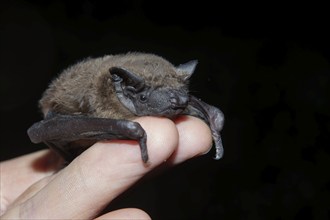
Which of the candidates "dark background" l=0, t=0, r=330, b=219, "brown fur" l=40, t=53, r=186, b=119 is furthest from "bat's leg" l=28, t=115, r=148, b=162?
"dark background" l=0, t=0, r=330, b=219

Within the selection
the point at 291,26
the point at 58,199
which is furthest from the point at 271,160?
the point at 58,199

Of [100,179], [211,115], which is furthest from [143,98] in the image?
[100,179]

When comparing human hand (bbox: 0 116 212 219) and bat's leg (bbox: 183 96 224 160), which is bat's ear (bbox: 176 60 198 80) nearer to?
bat's leg (bbox: 183 96 224 160)

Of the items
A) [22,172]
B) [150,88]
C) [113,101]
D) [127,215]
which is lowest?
[22,172]

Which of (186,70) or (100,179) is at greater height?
(186,70)

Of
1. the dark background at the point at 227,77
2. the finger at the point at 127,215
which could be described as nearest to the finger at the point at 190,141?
the finger at the point at 127,215

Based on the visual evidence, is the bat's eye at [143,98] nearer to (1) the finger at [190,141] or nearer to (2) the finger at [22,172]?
(1) the finger at [190,141]

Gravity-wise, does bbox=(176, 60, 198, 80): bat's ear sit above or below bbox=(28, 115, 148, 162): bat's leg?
above

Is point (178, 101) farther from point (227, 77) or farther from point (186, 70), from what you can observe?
point (227, 77)
